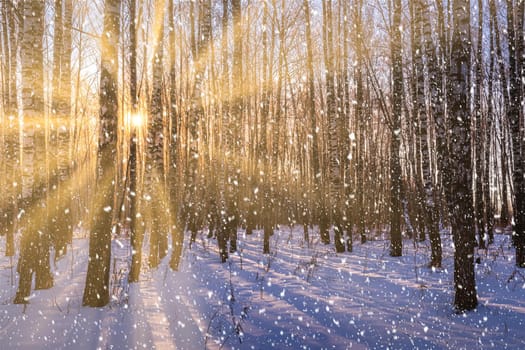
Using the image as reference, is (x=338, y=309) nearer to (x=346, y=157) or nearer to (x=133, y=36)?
(x=133, y=36)

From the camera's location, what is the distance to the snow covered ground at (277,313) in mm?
4383

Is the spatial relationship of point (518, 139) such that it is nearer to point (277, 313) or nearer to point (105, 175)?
point (277, 313)

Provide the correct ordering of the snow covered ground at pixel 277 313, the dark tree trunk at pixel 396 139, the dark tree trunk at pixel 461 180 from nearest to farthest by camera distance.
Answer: the snow covered ground at pixel 277 313 < the dark tree trunk at pixel 461 180 < the dark tree trunk at pixel 396 139

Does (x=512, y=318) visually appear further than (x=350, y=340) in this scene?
Yes

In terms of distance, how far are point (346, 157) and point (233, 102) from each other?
19.8 feet

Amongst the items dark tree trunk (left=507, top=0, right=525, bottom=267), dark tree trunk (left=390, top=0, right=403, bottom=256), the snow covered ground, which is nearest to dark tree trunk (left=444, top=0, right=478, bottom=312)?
the snow covered ground

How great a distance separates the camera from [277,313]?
538 cm

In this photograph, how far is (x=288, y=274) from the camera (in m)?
8.10

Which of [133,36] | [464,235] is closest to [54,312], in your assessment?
Result: [133,36]

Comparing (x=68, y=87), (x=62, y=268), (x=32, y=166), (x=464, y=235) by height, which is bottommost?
(x=62, y=268)

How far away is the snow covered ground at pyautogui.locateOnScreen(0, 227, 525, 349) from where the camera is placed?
4383mm

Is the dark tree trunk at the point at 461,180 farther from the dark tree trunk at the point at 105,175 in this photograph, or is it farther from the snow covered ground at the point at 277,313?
the dark tree trunk at the point at 105,175

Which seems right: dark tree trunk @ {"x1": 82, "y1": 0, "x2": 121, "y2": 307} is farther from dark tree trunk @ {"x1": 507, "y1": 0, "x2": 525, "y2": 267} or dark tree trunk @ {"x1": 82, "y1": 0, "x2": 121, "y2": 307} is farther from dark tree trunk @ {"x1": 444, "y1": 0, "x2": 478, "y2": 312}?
dark tree trunk @ {"x1": 507, "y1": 0, "x2": 525, "y2": 267}

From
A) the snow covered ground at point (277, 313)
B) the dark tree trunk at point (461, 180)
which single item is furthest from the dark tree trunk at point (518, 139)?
the dark tree trunk at point (461, 180)
